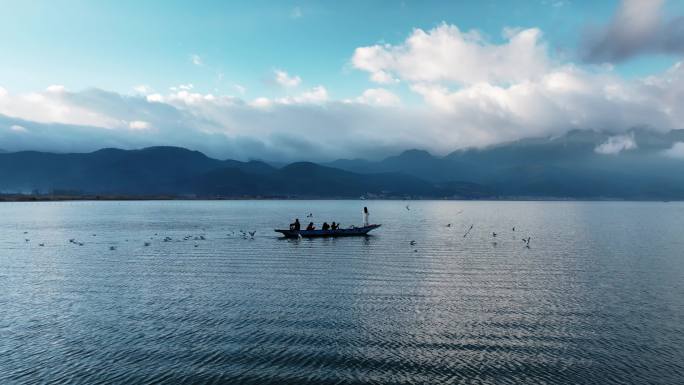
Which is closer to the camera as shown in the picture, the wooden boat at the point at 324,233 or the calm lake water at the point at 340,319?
the calm lake water at the point at 340,319

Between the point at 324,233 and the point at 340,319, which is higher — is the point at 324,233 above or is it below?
above

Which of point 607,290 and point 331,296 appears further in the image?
point 607,290

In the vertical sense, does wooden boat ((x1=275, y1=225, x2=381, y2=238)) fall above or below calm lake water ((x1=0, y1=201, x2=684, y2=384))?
above

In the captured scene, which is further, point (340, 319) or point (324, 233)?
point (324, 233)

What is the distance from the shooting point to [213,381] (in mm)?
19484

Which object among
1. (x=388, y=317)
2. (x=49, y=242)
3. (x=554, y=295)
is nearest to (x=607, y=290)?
(x=554, y=295)

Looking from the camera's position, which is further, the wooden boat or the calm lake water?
the wooden boat

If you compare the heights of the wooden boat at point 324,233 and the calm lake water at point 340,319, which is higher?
the wooden boat at point 324,233

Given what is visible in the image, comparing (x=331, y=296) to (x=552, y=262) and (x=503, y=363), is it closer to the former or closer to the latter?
(x=503, y=363)

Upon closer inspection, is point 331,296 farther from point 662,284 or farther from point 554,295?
point 662,284

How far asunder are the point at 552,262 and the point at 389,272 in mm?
22211

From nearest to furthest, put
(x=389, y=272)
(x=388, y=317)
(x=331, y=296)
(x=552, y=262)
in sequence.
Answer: (x=388, y=317), (x=331, y=296), (x=389, y=272), (x=552, y=262)

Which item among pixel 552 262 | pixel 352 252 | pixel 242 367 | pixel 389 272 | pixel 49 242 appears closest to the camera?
pixel 242 367

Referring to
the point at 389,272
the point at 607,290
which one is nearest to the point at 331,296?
the point at 389,272
